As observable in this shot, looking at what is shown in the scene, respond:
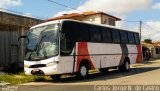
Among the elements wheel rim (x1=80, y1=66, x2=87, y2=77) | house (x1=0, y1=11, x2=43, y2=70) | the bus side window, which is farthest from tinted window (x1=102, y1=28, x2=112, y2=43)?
house (x1=0, y1=11, x2=43, y2=70)

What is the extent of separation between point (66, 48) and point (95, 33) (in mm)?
3711

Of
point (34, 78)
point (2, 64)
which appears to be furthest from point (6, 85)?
point (2, 64)

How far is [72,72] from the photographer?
17812 millimetres

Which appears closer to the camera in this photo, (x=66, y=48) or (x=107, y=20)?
(x=66, y=48)

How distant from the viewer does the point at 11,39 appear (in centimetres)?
2380

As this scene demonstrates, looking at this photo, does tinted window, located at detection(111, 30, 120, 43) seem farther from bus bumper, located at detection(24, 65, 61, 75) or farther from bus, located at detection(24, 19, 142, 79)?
bus bumper, located at detection(24, 65, 61, 75)

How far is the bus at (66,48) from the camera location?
55.5 ft

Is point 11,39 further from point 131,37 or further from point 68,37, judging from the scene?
point 131,37

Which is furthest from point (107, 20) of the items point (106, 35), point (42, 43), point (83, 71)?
point (42, 43)

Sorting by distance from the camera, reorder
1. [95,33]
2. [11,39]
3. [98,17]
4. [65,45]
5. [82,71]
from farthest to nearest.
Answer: [98,17], [11,39], [95,33], [82,71], [65,45]

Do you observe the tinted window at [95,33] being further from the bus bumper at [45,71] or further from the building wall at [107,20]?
the building wall at [107,20]

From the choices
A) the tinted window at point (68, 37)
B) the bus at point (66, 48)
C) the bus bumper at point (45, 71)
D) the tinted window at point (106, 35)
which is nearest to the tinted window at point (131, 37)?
the tinted window at point (106, 35)

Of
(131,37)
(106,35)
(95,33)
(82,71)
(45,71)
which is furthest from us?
(131,37)

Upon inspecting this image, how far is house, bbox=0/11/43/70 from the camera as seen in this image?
23094 millimetres
